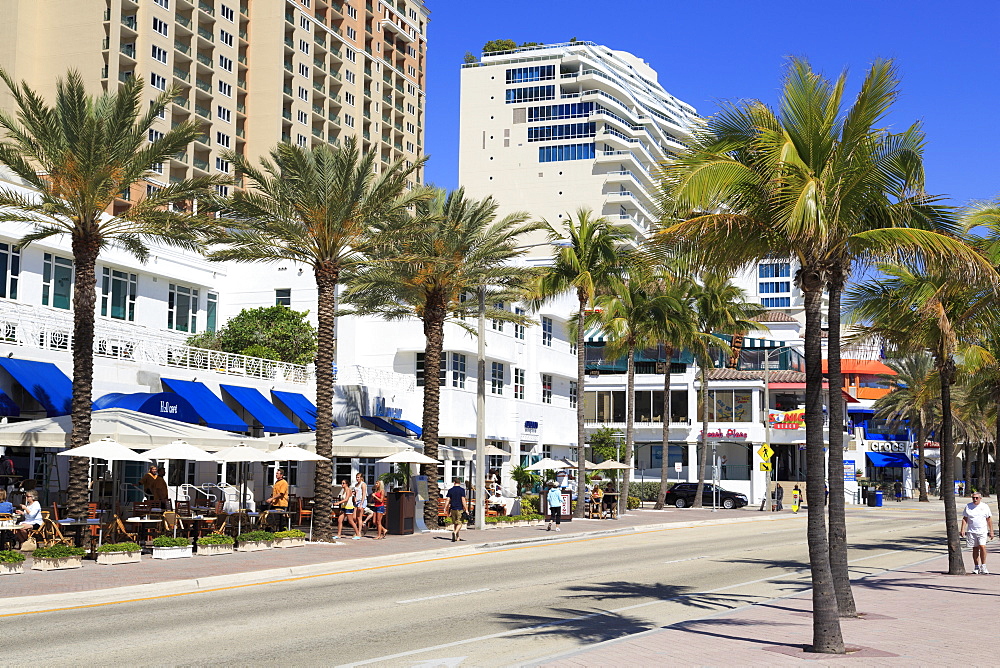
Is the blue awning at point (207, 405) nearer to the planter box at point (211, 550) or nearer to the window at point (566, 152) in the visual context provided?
the planter box at point (211, 550)

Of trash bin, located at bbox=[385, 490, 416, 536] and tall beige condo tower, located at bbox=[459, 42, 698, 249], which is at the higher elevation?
tall beige condo tower, located at bbox=[459, 42, 698, 249]

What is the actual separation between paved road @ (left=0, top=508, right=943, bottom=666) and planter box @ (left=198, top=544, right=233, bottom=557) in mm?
4418

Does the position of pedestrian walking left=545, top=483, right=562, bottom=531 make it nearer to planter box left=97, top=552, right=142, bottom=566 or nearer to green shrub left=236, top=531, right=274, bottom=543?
green shrub left=236, top=531, right=274, bottom=543

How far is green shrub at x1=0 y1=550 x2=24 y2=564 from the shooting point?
749 inches

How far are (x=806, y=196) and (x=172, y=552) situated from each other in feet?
55.5

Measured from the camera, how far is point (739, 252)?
13.2 meters

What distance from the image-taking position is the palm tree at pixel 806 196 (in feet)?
38.7

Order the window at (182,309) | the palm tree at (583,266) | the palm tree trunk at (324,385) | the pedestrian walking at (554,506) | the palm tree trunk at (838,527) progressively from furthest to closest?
the window at (182,309) < the palm tree at (583,266) < the pedestrian walking at (554,506) < the palm tree trunk at (324,385) < the palm tree trunk at (838,527)

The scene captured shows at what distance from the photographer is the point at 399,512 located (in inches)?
1219

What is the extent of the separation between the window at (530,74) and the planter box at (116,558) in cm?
11149

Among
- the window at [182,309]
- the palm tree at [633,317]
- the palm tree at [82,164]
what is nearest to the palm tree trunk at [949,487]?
the palm tree at [82,164]

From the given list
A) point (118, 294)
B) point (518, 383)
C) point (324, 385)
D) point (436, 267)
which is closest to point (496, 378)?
point (518, 383)

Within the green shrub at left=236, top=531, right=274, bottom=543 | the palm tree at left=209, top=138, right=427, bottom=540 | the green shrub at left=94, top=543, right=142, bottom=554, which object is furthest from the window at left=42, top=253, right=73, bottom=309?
the green shrub at left=94, top=543, right=142, bottom=554

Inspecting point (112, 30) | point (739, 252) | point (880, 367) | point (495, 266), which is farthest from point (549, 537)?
point (880, 367)
